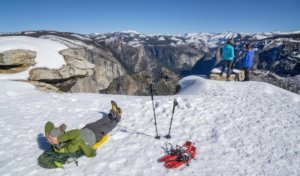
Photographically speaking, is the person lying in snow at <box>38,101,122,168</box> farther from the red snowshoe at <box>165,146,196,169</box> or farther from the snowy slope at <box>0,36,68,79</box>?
the snowy slope at <box>0,36,68,79</box>

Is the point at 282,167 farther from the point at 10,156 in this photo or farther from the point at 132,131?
the point at 10,156

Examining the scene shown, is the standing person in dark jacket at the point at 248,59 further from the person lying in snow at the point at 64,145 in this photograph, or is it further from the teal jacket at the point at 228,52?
the person lying in snow at the point at 64,145

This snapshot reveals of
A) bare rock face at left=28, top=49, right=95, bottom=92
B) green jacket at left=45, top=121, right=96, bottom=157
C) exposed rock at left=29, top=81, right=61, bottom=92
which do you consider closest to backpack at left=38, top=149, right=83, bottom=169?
green jacket at left=45, top=121, right=96, bottom=157

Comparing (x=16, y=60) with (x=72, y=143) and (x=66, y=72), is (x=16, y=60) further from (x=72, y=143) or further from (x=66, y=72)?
(x=72, y=143)

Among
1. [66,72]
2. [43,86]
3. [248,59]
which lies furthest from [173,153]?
[66,72]

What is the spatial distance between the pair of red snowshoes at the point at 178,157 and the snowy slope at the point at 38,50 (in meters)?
20.1

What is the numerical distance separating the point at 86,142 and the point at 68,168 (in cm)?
152

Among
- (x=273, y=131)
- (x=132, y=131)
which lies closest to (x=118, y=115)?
(x=132, y=131)

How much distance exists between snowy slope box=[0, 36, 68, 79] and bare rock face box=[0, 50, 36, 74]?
482 mm

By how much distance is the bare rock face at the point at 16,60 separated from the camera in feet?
82.7

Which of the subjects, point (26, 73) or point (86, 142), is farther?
point (26, 73)

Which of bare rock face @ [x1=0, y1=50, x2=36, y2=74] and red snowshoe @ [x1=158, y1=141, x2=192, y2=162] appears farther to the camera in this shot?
bare rock face @ [x1=0, y1=50, x2=36, y2=74]

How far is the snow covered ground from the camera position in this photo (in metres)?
10.6

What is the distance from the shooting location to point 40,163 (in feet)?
36.7
